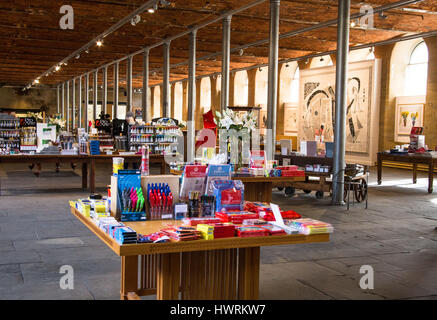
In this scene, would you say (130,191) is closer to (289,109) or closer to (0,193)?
(0,193)

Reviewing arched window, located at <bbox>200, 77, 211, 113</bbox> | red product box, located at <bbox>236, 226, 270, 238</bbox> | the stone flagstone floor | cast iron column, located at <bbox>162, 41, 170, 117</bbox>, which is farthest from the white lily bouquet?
arched window, located at <bbox>200, 77, 211, 113</bbox>

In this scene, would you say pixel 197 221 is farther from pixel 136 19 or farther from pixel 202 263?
pixel 136 19

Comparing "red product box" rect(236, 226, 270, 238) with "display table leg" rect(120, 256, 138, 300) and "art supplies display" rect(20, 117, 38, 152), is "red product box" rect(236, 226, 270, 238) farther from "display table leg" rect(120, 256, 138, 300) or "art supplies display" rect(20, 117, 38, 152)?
"art supplies display" rect(20, 117, 38, 152)

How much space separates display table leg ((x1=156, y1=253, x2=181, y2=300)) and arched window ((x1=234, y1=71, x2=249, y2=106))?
24.4 m

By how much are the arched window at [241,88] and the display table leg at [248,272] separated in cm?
2399

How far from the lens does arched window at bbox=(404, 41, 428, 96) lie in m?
17.3

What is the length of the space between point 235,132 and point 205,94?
80.3ft

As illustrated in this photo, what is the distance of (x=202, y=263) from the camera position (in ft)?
11.1

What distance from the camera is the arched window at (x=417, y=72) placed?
1733 cm

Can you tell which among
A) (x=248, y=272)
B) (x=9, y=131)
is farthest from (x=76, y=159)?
(x=248, y=272)

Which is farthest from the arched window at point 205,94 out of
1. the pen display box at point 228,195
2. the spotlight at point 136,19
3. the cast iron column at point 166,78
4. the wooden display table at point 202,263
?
the wooden display table at point 202,263

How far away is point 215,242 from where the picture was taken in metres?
3.12

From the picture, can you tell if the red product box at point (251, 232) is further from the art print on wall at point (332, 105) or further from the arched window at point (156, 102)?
the arched window at point (156, 102)
